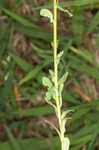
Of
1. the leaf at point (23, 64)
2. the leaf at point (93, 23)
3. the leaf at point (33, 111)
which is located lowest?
the leaf at point (33, 111)

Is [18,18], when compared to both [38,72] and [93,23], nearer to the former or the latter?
[38,72]

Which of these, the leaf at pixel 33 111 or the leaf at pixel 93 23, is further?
the leaf at pixel 33 111

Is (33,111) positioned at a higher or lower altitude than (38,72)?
lower

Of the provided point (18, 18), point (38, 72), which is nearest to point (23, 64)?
point (38, 72)

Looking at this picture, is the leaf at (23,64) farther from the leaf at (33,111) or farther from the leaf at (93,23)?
the leaf at (93,23)

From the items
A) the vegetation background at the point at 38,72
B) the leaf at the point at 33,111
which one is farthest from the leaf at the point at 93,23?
the leaf at the point at 33,111

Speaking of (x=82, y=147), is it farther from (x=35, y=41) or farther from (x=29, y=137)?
(x=35, y=41)

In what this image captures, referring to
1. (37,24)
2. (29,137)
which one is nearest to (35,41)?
(37,24)

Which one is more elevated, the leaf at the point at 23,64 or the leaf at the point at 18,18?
the leaf at the point at 18,18
